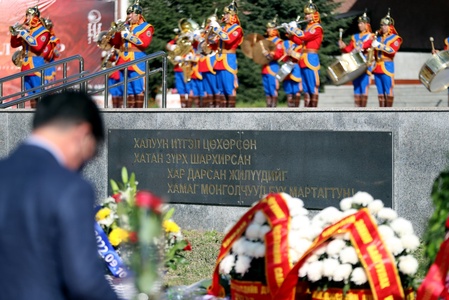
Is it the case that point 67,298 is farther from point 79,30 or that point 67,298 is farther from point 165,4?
point 165,4

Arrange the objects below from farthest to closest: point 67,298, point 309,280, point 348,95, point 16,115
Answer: point 348,95 < point 16,115 < point 309,280 < point 67,298

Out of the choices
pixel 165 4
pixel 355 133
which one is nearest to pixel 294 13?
pixel 165 4

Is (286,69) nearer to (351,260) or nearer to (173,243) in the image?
(173,243)

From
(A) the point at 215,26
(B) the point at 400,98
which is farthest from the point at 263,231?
(B) the point at 400,98

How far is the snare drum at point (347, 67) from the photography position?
50.1 feet

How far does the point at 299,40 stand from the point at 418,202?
695 cm

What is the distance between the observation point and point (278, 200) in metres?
5.89

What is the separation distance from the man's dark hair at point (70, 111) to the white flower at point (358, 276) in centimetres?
264

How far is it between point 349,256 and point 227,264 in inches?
29.5

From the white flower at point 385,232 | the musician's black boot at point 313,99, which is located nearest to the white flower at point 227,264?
the white flower at point 385,232

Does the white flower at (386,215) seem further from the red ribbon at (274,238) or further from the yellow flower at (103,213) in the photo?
the yellow flower at (103,213)

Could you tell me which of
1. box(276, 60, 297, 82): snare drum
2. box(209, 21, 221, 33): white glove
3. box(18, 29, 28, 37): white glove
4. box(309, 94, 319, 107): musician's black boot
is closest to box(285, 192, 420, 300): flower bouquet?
box(209, 21, 221, 33): white glove

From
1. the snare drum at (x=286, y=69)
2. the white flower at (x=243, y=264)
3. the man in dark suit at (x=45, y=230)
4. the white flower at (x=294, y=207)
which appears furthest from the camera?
the snare drum at (x=286, y=69)

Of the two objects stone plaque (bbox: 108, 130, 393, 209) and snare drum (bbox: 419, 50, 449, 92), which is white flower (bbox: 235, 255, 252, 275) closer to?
stone plaque (bbox: 108, 130, 393, 209)
